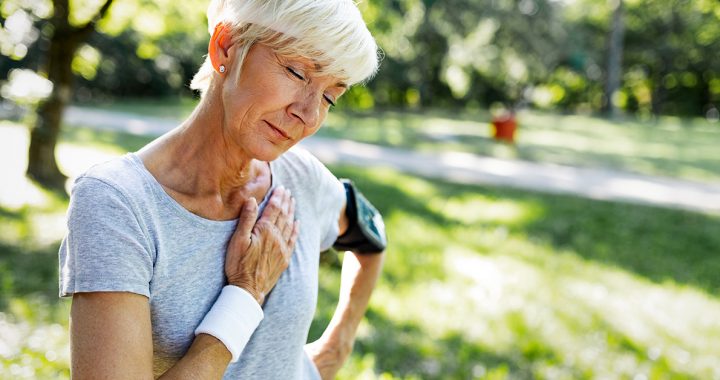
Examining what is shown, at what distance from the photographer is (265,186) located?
1722 mm

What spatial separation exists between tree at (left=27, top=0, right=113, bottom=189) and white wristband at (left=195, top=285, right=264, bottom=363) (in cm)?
651

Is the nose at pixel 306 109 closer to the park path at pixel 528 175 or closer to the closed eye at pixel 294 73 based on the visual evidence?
the closed eye at pixel 294 73

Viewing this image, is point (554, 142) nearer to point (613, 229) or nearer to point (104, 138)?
point (613, 229)

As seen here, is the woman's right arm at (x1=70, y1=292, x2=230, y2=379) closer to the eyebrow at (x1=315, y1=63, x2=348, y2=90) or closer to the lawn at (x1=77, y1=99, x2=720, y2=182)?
the eyebrow at (x1=315, y1=63, x2=348, y2=90)

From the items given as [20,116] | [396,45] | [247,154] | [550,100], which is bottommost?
[550,100]

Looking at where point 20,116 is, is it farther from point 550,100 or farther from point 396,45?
point 550,100

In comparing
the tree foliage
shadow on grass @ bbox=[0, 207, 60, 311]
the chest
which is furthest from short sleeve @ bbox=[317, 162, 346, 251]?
the tree foliage

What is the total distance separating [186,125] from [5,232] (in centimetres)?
543

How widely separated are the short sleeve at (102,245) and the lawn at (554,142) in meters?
12.1

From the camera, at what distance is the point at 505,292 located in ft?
18.4

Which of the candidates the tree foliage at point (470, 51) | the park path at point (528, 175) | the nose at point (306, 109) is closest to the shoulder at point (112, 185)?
the nose at point (306, 109)

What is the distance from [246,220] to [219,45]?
0.39 meters

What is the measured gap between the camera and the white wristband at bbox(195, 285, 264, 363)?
4.67 feet

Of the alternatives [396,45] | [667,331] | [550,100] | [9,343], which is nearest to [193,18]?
[9,343]
